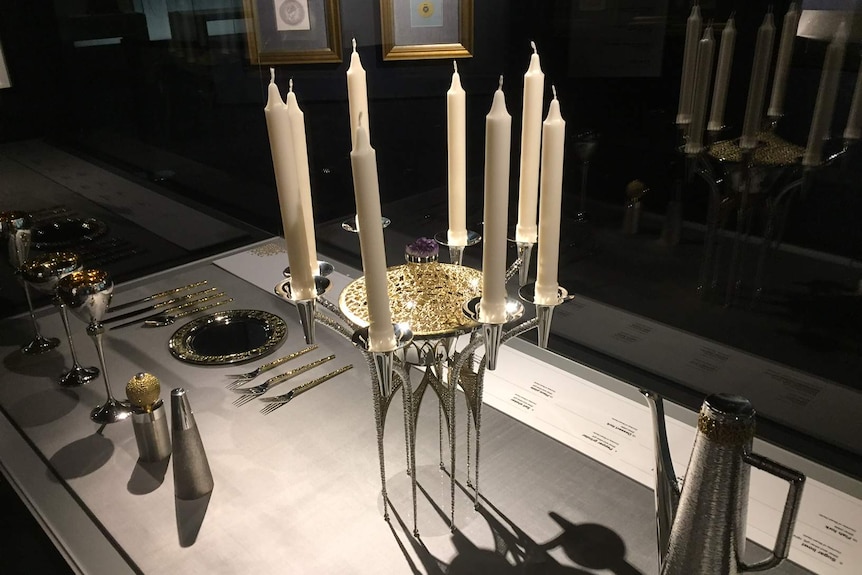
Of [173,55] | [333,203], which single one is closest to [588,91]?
[333,203]

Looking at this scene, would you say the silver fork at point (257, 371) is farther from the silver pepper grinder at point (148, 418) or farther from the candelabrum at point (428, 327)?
the candelabrum at point (428, 327)

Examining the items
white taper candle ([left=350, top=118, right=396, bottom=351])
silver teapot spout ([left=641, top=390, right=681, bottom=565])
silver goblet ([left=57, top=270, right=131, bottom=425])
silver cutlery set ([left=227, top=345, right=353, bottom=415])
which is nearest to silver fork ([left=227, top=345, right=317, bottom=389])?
silver cutlery set ([left=227, top=345, right=353, bottom=415])

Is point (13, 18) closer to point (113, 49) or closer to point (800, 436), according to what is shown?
point (113, 49)

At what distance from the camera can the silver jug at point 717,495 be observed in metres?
0.49

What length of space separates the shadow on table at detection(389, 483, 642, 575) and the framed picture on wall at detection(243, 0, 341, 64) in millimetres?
1036

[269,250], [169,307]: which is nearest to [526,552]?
[169,307]

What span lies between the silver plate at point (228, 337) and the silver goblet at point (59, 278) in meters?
0.15

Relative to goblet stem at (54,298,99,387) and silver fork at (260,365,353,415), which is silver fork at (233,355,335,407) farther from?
goblet stem at (54,298,99,387)

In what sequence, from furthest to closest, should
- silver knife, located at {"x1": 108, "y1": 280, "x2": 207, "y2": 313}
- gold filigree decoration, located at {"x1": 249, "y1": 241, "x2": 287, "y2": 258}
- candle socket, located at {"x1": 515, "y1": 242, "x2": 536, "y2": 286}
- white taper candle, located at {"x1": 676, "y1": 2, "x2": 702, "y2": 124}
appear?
gold filigree decoration, located at {"x1": 249, "y1": 241, "x2": 287, "y2": 258} → silver knife, located at {"x1": 108, "y1": 280, "x2": 207, "y2": 313} → white taper candle, located at {"x1": 676, "y1": 2, "x2": 702, "y2": 124} → candle socket, located at {"x1": 515, "y1": 242, "x2": 536, "y2": 286}

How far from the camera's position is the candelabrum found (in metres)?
0.59

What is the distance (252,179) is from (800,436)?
1.35 meters

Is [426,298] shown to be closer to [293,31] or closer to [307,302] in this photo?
[307,302]

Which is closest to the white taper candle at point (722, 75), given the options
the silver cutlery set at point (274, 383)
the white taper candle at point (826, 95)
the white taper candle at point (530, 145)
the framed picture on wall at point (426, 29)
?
the white taper candle at point (826, 95)

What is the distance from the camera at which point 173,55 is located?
1.40m
